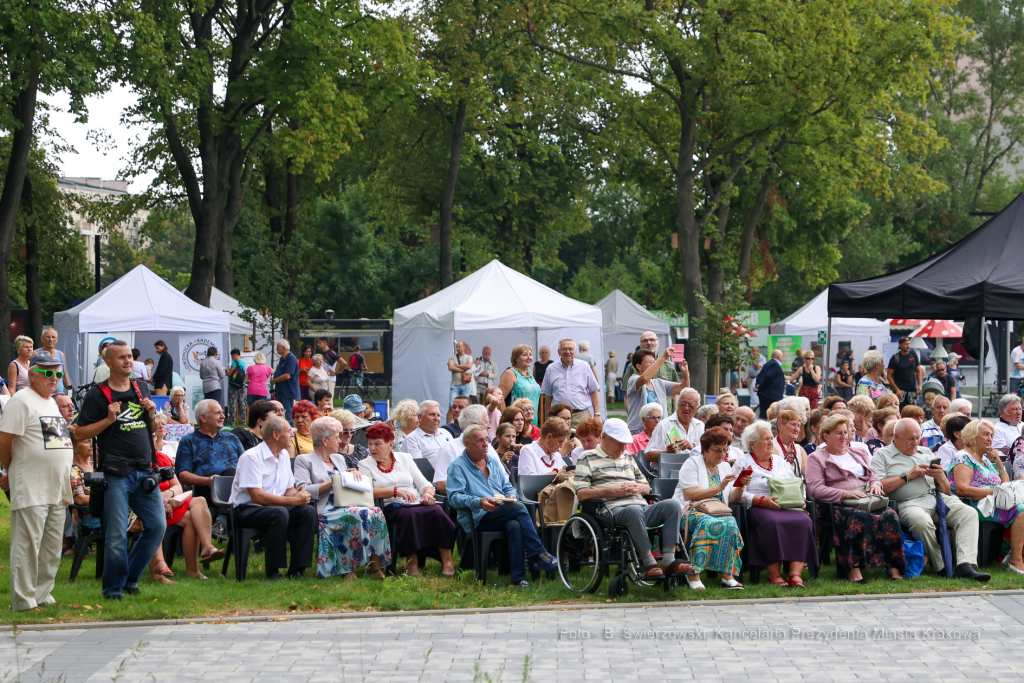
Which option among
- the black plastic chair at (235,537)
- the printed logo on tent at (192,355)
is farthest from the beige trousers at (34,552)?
the printed logo on tent at (192,355)

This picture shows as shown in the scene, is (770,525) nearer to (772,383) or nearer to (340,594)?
(340,594)

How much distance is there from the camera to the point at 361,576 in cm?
812

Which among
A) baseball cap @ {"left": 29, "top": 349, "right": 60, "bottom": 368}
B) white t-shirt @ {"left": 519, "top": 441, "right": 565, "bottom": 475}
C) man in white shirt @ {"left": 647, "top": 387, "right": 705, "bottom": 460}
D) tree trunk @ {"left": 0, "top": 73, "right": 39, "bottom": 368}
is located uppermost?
tree trunk @ {"left": 0, "top": 73, "right": 39, "bottom": 368}

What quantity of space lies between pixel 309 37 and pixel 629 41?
7.13 m

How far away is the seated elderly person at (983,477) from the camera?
821 centimetres

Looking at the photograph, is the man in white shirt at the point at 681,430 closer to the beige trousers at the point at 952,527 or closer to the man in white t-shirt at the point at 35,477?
the beige trousers at the point at 952,527

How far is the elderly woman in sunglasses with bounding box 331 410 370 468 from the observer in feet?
27.9

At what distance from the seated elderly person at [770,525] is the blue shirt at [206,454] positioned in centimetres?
402

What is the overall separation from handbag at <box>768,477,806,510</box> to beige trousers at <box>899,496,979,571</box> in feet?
3.00

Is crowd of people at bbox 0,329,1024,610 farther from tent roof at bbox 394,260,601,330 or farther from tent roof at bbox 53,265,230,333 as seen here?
tent roof at bbox 53,265,230,333

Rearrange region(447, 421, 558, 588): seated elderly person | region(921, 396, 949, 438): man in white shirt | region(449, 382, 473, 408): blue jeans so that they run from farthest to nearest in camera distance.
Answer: region(449, 382, 473, 408): blue jeans, region(921, 396, 949, 438): man in white shirt, region(447, 421, 558, 588): seated elderly person

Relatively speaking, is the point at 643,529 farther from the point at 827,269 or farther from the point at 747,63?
the point at 827,269

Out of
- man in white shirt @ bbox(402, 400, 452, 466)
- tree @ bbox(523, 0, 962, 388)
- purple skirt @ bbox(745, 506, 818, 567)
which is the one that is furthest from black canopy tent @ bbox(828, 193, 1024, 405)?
tree @ bbox(523, 0, 962, 388)

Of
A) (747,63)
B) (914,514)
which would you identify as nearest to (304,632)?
(914,514)
